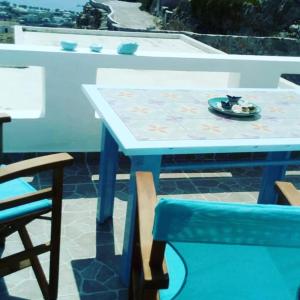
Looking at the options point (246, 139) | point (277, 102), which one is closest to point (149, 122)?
point (246, 139)

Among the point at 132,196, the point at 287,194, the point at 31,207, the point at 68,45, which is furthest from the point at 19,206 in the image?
the point at 68,45

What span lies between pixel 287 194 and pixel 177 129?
2.44 ft


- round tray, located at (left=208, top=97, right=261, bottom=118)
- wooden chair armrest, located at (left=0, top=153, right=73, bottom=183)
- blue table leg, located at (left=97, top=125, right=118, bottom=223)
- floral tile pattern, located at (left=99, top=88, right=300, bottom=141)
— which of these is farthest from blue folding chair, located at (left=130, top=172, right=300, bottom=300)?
blue table leg, located at (left=97, top=125, right=118, bottom=223)

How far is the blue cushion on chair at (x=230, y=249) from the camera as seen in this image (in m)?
0.97

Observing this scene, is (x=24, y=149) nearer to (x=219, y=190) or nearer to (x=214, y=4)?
(x=219, y=190)

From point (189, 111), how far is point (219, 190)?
1179mm

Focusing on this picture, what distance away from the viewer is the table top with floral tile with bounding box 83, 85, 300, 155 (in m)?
1.92

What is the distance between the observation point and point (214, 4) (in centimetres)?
2602

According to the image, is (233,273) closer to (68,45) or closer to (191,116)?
(191,116)

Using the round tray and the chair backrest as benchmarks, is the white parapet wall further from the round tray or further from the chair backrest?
the chair backrest

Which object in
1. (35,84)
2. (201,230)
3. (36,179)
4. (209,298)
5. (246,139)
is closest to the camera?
(201,230)

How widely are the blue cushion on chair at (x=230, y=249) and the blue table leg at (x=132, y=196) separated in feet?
2.03

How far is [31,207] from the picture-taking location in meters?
1.79

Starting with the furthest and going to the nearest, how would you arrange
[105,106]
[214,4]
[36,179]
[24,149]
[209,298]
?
[214,4] → [24,149] → [36,179] → [105,106] → [209,298]
